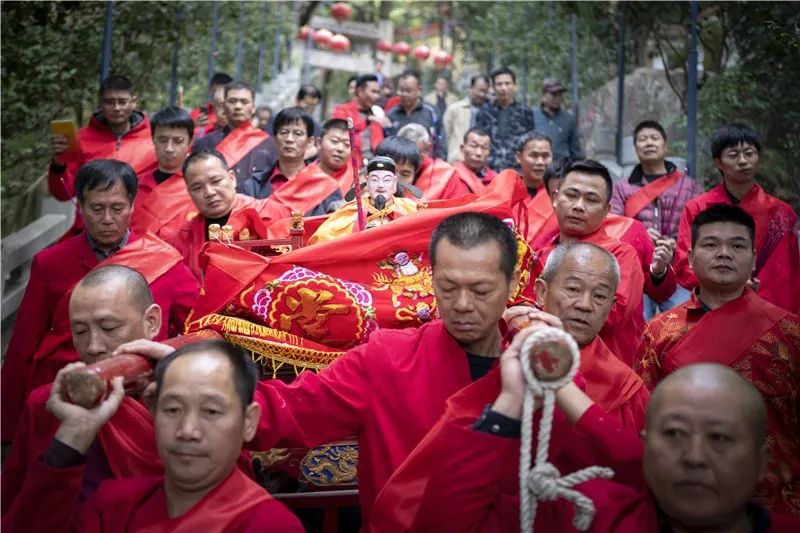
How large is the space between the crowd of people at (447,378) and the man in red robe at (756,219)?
1cm

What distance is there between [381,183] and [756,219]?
2.46m

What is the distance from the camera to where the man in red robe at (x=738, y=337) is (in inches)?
140

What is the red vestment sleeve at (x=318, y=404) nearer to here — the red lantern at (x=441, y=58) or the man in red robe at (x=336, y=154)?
the man in red robe at (x=336, y=154)

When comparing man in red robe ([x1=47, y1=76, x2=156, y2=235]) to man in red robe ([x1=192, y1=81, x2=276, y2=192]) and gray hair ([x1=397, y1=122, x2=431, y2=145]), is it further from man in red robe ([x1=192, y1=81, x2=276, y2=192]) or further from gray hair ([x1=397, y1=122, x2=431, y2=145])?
gray hair ([x1=397, y1=122, x2=431, y2=145])

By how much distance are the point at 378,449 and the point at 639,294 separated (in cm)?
203

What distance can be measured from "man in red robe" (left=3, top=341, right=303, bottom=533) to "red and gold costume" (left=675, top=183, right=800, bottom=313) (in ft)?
11.2

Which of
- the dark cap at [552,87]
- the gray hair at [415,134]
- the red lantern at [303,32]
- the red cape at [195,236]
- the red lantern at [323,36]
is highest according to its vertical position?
the red lantern at [303,32]

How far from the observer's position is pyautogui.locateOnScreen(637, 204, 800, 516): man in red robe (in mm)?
3562

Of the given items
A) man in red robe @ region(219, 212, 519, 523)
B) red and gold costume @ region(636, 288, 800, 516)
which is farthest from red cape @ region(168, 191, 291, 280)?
red and gold costume @ region(636, 288, 800, 516)

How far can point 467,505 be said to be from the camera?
2506mm

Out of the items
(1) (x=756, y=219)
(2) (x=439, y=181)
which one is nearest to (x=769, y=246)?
(1) (x=756, y=219)

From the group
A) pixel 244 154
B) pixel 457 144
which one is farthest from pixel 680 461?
pixel 457 144

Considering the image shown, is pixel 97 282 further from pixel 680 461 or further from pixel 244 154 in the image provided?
pixel 244 154

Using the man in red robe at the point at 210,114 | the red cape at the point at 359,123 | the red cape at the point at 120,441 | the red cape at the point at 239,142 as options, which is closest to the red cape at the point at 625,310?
the red cape at the point at 120,441
